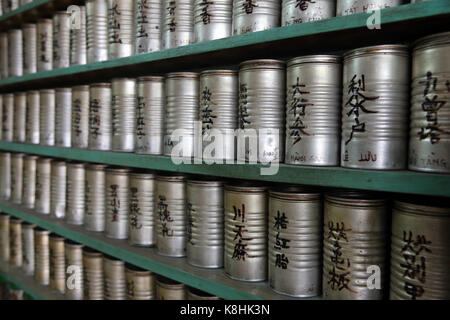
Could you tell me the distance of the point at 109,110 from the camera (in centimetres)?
181

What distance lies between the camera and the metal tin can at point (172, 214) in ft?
4.94

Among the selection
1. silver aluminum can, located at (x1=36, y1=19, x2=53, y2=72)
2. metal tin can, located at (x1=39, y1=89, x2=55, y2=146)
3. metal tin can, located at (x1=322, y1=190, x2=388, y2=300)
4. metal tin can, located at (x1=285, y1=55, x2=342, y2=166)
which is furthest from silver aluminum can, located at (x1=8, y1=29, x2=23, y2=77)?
metal tin can, located at (x1=322, y1=190, x2=388, y2=300)

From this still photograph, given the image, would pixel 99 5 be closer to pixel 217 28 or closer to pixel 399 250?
pixel 217 28

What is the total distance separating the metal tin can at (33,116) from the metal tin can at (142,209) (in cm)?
93

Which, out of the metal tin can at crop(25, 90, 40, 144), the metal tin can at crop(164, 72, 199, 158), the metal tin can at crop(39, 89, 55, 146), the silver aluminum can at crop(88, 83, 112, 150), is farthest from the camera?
the metal tin can at crop(25, 90, 40, 144)

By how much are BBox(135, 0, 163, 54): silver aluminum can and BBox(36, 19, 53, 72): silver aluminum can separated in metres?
0.83

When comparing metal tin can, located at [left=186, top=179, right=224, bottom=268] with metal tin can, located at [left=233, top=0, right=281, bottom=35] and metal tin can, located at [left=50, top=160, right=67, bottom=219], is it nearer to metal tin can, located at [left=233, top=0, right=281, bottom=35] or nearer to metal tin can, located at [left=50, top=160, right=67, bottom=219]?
metal tin can, located at [left=233, top=0, right=281, bottom=35]

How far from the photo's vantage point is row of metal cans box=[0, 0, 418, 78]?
3.93 feet

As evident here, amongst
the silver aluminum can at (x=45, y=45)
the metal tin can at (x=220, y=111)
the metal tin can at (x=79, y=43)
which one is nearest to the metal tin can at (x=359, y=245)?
the metal tin can at (x=220, y=111)

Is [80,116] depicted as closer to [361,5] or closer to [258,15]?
[258,15]

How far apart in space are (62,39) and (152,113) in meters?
0.85

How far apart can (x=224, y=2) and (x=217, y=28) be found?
0.29 feet
